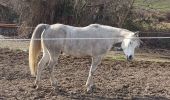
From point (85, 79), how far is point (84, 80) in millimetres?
128

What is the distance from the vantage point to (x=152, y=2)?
73.5 feet

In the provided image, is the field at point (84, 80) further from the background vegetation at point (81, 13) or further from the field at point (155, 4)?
the field at point (155, 4)

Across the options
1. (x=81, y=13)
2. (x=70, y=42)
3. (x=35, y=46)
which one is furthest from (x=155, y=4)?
(x=35, y=46)

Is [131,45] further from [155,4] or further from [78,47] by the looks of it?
[155,4]

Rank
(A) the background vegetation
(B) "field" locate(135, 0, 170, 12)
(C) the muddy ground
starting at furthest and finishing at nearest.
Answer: (B) "field" locate(135, 0, 170, 12) → (A) the background vegetation → (C) the muddy ground

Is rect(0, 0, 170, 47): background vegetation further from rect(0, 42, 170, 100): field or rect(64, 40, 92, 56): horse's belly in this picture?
rect(64, 40, 92, 56): horse's belly

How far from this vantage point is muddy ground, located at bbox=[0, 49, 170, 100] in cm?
888

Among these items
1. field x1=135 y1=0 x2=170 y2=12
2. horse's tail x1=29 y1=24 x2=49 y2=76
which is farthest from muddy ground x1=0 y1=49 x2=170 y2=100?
field x1=135 y1=0 x2=170 y2=12

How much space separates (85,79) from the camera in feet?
34.3

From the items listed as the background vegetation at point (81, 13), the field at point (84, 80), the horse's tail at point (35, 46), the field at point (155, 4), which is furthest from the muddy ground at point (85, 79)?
the field at point (155, 4)

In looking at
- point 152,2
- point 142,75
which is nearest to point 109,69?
point 142,75

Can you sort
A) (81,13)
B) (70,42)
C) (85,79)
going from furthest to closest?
(81,13) → (85,79) → (70,42)

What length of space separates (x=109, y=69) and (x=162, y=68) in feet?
5.75

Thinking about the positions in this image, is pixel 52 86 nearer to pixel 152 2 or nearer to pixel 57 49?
pixel 57 49
